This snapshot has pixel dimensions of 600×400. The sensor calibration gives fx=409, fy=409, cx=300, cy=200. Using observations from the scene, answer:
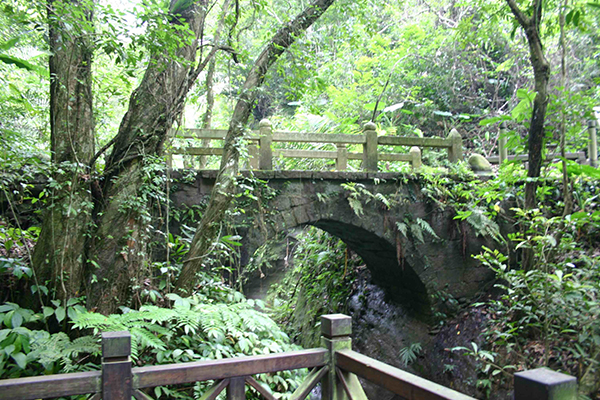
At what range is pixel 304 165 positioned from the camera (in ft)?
30.5

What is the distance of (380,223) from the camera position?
22.9ft

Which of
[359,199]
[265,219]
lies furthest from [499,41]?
[265,219]

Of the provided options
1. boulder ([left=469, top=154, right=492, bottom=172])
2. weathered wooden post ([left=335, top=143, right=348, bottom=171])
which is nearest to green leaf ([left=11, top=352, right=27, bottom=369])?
weathered wooden post ([left=335, top=143, right=348, bottom=171])

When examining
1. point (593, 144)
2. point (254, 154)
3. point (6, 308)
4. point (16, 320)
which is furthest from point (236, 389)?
point (593, 144)

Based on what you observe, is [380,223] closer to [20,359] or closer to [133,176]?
[133,176]

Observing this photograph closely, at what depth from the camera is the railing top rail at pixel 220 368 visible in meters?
2.23

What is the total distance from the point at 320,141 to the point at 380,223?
1.74 m

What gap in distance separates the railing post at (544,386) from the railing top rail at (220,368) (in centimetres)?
129

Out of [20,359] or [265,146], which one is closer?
[20,359]

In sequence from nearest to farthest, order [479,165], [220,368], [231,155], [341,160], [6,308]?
[220,368] → [6,308] → [231,155] → [341,160] → [479,165]

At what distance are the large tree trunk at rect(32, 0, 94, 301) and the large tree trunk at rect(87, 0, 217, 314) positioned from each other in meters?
0.20

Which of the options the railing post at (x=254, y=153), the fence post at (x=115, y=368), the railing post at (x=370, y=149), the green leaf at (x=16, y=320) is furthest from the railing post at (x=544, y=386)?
the railing post at (x=370, y=149)

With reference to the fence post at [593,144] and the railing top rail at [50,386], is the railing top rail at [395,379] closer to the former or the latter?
the railing top rail at [50,386]

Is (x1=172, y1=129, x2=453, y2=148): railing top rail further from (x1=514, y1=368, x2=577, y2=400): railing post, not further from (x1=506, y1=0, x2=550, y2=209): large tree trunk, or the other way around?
(x1=514, y1=368, x2=577, y2=400): railing post
